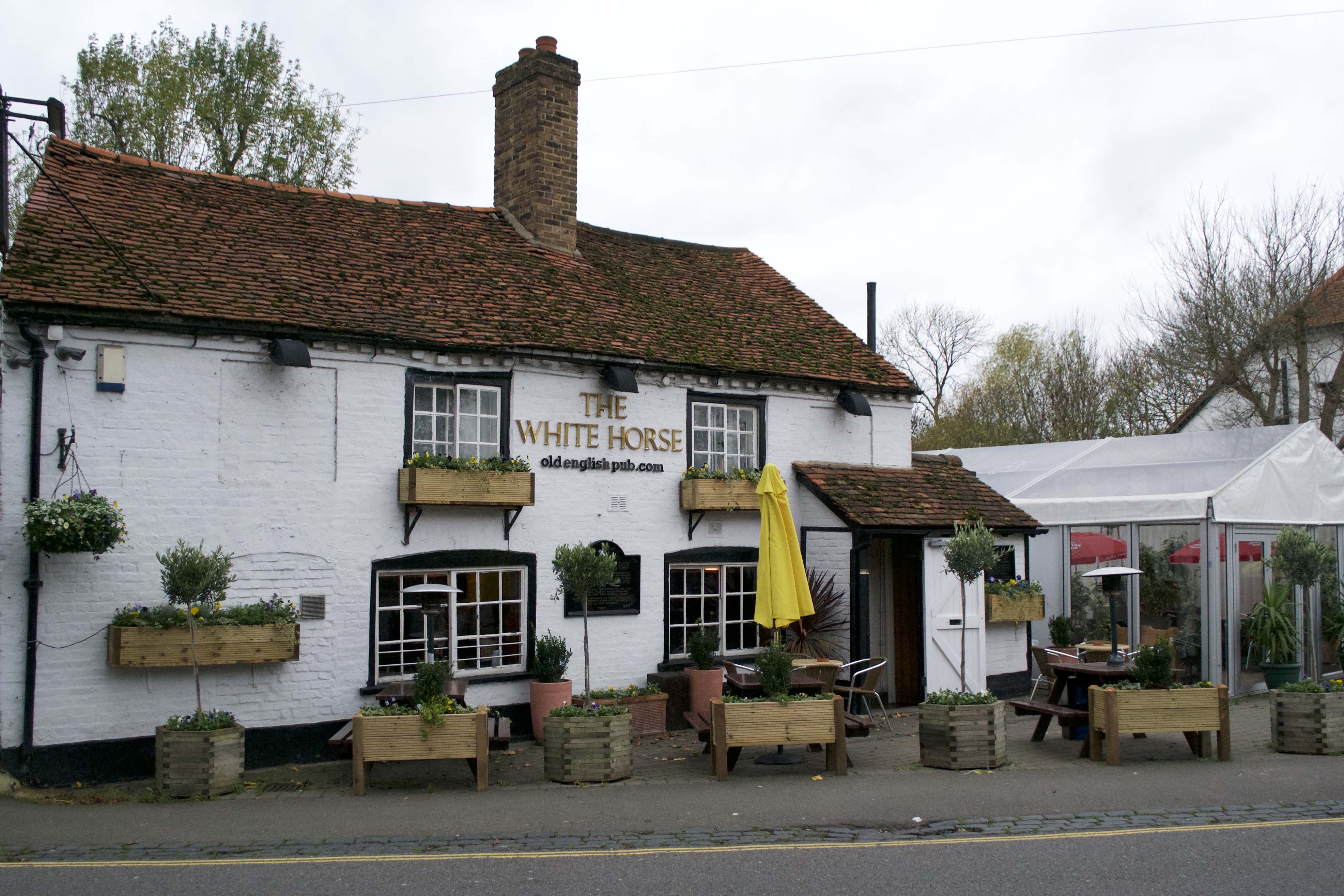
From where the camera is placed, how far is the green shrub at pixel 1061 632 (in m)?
16.2

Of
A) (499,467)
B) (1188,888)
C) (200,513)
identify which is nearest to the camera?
(1188,888)

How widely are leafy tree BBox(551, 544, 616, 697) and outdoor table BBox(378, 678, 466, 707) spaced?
1.21 m

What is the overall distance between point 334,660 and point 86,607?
230 centimetres

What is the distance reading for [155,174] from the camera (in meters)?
12.6

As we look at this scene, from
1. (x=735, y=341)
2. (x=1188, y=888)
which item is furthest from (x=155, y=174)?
(x=1188, y=888)

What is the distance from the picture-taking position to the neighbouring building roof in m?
15.3

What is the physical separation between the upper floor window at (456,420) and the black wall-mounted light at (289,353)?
52.1 inches

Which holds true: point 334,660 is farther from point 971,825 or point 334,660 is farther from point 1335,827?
point 1335,827

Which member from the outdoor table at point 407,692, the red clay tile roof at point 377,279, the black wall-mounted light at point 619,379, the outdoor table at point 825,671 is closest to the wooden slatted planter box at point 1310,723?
the outdoor table at point 825,671

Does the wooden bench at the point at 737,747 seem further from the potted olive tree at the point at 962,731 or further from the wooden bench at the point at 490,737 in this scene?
the wooden bench at the point at 490,737

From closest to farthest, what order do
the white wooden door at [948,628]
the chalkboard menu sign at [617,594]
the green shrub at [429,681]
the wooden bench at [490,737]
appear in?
the green shrub at [429,681]
the wooden bench at [490,737]
the chalkboard menu sign at [617,594]
the white wooden door at [948,628]

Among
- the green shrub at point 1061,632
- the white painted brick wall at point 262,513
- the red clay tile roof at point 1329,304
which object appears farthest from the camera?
the red clay tile roof at point 1329,304

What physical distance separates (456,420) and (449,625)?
A: 2.21m

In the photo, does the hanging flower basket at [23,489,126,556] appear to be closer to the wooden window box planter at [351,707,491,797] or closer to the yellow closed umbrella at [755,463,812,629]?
the wooden window box planter at [351,707,491,797]
